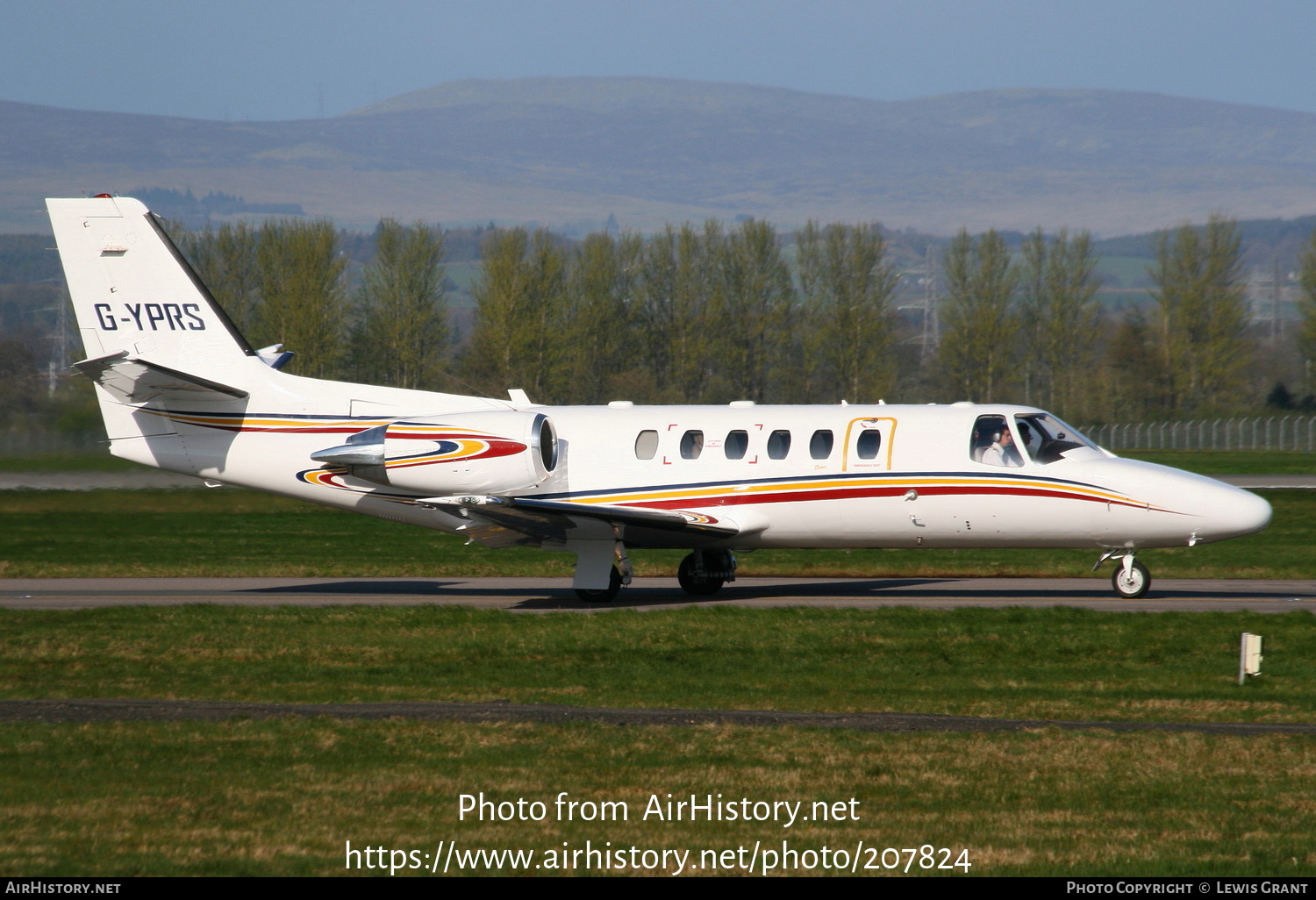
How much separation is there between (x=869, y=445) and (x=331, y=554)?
13.8 metres

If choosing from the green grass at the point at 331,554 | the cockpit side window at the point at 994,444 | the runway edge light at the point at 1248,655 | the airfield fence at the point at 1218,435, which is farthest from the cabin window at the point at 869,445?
the airfield fence at the point at 1218,435

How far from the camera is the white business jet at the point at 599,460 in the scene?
2014cm

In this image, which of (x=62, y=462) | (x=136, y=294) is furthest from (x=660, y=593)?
(x=62, y=462)

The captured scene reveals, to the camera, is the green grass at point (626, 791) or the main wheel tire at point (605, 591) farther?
the main wheel tire at point (605, 591)

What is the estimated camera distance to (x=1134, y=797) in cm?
946

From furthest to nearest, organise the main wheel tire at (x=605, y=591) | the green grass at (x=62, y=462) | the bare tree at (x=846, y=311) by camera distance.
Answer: the bare tree at (x=846, y=311) → the green grass at (x=62, y=462) → the main wheel tire at (x=605, y=591)

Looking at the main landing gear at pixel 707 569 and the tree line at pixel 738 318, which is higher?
the tree line at pixel 738 318

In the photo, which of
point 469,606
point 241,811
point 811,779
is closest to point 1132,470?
point 469,606

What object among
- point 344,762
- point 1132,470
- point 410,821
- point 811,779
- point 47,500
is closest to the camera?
point 410,821

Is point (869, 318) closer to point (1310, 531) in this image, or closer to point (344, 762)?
point (1310, 531)

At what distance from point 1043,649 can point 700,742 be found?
20.4 ft

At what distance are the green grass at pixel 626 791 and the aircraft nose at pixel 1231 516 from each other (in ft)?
29.4

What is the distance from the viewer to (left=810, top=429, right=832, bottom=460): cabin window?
68.3ft

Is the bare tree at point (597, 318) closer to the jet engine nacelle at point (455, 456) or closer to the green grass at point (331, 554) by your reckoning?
the green grass at point (331, 554)
